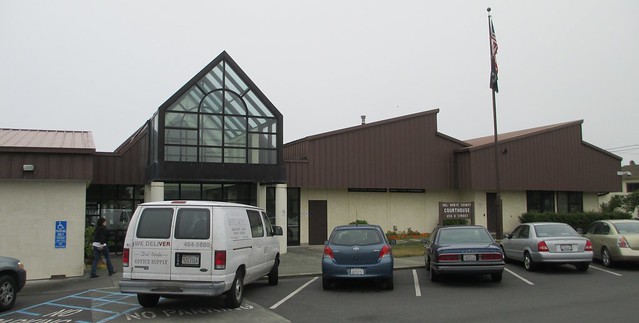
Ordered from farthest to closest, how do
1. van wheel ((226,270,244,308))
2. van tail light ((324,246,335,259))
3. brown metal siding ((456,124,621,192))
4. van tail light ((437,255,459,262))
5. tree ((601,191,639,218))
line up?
tree ((601,191,639,218)) < brown metal siding ((456,124,621,192)) < van tail light ((437,255,459,262)) < van tail light ((324,246,335,259)) < van wheel ((226,270,244,308))

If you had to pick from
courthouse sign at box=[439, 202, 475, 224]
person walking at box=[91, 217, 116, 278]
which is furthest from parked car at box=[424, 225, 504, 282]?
courthouse sign at box=[439, 202, 475, 224]

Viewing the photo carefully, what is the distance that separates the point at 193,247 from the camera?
9.18 metres

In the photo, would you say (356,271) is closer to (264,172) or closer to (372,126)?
(264,172)

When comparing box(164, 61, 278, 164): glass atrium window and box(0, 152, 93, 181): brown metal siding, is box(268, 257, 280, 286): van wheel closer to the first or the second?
box(0, 152, 93, 181): brown metal siding

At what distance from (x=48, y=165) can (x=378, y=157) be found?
15.3 metres

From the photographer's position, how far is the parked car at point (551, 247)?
13758 mm

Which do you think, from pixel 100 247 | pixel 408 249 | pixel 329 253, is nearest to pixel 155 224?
pixel 329 253

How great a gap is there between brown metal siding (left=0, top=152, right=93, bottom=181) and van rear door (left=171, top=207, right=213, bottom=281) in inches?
259

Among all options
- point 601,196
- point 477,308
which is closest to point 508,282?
point 477,308

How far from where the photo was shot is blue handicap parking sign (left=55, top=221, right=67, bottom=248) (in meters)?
14.4

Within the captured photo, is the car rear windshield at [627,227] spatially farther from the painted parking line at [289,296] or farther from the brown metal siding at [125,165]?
the brown metal siding at [125,165]

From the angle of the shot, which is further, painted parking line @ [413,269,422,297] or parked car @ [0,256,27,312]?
painted parking line @ [413,269,422,297]

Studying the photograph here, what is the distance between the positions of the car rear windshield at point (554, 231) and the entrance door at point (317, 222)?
11.7 metres

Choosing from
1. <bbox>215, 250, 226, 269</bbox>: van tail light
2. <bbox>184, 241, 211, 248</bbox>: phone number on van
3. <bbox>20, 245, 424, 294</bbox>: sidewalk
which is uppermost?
<bbox>184, 241, 211, 248</bbox>: phone number on van
